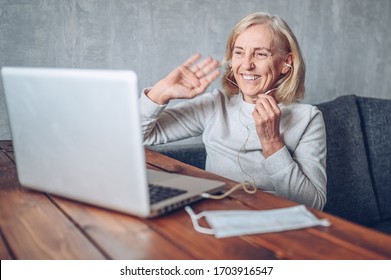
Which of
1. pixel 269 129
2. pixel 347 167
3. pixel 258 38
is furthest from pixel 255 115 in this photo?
pixel 347 167

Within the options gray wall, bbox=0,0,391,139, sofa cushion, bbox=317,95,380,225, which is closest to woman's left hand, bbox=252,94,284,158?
sofa cushion, bbox=317,95,380,225

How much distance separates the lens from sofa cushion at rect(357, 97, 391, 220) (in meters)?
2.11

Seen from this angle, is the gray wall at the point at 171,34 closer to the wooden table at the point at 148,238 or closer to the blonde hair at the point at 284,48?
the blonde hair at the point at 284,48

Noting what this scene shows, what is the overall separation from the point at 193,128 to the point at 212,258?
0.94 m

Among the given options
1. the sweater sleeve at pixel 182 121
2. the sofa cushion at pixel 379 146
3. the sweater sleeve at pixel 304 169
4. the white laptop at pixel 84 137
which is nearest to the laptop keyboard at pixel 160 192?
the white laptop at pixel 84 137

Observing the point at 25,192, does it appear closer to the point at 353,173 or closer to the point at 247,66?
the point at 247,66

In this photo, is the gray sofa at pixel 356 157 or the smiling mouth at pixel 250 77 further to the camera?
the gray sofa at pixel 356 157

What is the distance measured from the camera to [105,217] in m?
0.90

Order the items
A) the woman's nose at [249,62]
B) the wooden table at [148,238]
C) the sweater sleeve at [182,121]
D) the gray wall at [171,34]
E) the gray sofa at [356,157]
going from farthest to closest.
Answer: the gray sofa at [356,157] → the gray wall at [171,34] → the sweater sleeve at [182,121] → the woman's nose at [249,62] → the wooden table at [148,238]

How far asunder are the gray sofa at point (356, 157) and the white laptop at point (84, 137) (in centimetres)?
80

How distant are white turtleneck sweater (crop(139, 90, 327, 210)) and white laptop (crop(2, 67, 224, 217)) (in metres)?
0.36

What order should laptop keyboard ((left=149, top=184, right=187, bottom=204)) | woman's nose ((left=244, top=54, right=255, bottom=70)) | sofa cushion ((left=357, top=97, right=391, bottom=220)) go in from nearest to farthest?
laptop keyboard ((left=149, top=184, right=187, bottom=204)) < woman's nose ((left=244, top=54, right=255, bottom=70)) < sofa cushion ((left=357, top=97, right=391, bottom=220))

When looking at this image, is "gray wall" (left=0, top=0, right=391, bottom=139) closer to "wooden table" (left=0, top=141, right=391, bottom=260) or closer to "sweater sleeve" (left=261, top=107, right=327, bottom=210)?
"sweater sleeve" (left=261, top=107, right=327, bottom=210)

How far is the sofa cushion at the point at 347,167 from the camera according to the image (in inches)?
75.4
